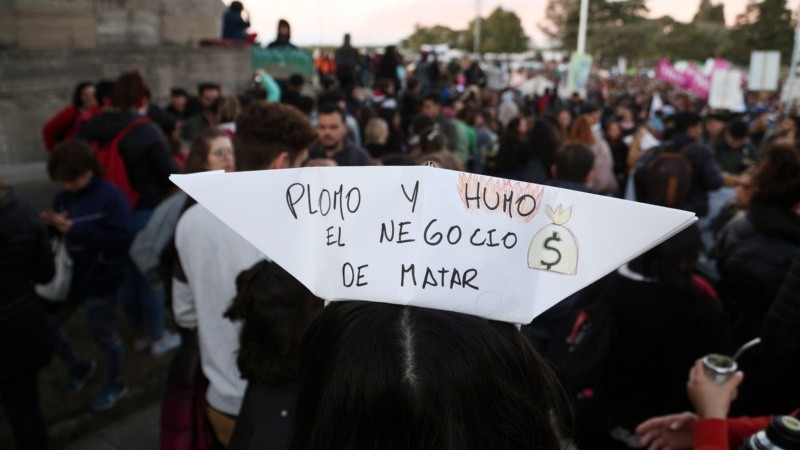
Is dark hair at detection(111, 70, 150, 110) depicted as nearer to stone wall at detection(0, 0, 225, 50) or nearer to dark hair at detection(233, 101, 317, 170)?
dark hair at detection(233, 101, 317, 170)

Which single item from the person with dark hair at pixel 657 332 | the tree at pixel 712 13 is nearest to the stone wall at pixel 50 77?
the person with dark hair at pixel 657 332

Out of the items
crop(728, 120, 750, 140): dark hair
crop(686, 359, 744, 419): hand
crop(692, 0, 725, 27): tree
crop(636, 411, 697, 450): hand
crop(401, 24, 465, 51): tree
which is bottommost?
crop(636, 411, 697, 450): hand

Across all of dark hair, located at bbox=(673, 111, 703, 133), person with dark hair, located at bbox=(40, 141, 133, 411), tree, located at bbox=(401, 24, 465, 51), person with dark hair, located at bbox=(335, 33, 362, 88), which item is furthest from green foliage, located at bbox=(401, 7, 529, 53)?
person with dark hair, located at bbox=(40, 141, 133, 411)

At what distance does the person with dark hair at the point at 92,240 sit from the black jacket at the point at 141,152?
0.53m

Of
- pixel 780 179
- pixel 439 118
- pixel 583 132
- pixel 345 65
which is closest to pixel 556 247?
pixel 780 179

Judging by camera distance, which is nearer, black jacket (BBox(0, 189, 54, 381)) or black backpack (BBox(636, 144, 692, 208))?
black jacket (BBox(0, 189, 54, 381))

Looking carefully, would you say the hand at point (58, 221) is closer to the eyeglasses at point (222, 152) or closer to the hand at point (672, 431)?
the eyeglasses at point (222, 152)

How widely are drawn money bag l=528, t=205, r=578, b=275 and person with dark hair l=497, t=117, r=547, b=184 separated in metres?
4.88

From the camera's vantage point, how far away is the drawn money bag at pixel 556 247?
98cm

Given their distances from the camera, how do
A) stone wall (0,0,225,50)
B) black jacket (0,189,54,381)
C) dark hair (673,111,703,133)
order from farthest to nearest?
stone wall (0,0,225,50) → dark hair (673,111,703,133) → black jacket (0,189,54,381)

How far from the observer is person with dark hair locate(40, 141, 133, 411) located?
130 inches

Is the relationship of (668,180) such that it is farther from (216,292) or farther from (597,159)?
(216,292)

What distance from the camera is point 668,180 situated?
477 cm

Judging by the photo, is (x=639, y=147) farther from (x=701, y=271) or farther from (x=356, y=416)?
(x=356, y=416)
